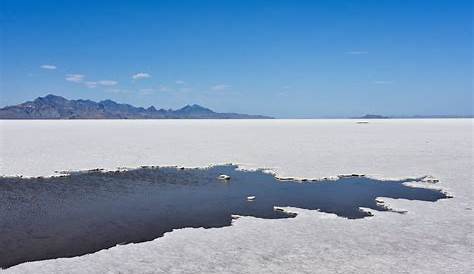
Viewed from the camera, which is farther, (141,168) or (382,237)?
(141,168)

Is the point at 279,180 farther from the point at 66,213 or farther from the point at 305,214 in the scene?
the point at 66,213

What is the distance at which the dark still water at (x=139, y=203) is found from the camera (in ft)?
31.5

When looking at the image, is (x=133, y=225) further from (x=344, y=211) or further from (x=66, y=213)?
(x=344, y=211)

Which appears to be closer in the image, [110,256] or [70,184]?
[110,256]

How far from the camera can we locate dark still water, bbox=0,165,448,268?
31.5 ft

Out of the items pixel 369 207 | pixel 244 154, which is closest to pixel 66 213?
pixel 369 207

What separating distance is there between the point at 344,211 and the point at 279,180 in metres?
5.27

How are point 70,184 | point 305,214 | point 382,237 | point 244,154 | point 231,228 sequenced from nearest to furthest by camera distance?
point 382,237 < point 231,228 < point 305,214 < point 70,184 < point 244,154

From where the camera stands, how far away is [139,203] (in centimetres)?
1319

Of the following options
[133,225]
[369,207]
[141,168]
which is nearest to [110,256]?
[133,225]

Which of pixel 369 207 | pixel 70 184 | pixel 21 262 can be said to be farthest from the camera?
pixel 70 184

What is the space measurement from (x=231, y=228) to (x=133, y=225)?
264cm

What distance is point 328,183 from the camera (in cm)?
1645

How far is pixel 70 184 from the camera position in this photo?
52.5 feet
